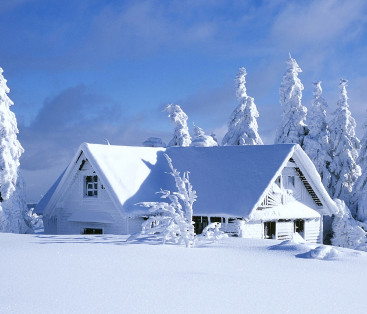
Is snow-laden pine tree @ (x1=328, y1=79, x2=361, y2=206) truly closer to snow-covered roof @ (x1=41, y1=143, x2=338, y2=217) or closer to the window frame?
snow-covered roof @ (x1=41, y1=143, x2=338, y2=217)

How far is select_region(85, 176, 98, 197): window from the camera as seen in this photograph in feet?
85.0

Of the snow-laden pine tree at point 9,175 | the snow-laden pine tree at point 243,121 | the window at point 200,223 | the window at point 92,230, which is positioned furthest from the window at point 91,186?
the snow-laden pine tree at point 243,121

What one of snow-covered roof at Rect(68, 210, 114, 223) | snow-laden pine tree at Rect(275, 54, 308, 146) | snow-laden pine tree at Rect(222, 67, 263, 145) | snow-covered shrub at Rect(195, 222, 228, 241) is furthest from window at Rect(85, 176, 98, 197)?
snow-laden pine tree at Rect(275, 54, 308, 146)

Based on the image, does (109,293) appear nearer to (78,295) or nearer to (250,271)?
(78,295)

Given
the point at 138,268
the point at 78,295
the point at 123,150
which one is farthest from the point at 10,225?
the point at 78,295

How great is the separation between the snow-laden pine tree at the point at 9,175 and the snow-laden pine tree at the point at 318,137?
2767cm

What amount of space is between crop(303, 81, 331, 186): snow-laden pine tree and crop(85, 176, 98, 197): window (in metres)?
24.3

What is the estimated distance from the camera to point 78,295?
27.8 ft

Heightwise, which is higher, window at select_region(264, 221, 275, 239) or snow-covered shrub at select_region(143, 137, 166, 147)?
snow-covered shrub at select_region(143, 137, 166, 147)

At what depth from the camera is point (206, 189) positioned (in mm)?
25125

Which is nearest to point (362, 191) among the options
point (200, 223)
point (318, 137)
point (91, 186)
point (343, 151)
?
point (343, 151)

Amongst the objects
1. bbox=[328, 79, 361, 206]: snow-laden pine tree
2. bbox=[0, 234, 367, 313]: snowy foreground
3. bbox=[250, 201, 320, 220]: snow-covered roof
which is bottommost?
bbox=[0, 234, 367, 313]: snowy foreground

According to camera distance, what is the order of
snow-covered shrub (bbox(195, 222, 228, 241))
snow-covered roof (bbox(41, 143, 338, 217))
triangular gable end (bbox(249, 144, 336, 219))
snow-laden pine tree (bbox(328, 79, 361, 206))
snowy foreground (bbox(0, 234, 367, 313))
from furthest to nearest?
1. snow-laden pine tree (bbox(328, 79, 361, 206))
2. triangular gable end (bbox(249, 144, 336, 219))
3. snow-covered roof (bbox(41, 143, 338, 217))
4. snow-covered shrub (bbox(195, 222, 228, 241))
5. snowy foreground (bbox(0, 234, 367, 313))

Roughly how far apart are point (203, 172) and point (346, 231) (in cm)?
1497
